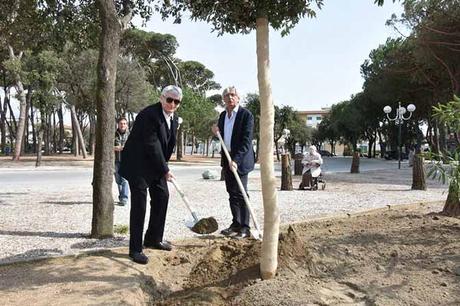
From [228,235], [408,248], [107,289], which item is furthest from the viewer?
[228,235]

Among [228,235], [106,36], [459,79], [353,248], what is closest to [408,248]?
[353,248]

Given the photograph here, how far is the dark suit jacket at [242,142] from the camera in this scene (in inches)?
228

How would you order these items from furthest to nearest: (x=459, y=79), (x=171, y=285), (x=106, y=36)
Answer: (x=459, y=79) → (x=106, y=36) → (x=171, y=285)

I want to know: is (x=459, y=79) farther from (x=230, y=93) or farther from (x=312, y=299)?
(x=312, y=299)

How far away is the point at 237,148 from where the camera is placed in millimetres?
5836

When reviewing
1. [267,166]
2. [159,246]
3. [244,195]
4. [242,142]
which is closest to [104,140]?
[159,246]

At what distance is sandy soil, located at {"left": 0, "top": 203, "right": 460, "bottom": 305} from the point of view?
3834 millimetres

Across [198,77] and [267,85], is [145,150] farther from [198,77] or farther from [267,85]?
[198,77]

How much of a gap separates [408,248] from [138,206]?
2.60m

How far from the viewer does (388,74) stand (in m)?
36.5

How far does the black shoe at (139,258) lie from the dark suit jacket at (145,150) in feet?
2.16

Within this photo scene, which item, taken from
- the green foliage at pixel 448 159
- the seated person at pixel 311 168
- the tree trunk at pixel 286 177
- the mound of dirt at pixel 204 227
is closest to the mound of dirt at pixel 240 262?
the mound of dirt at pixel 204 227

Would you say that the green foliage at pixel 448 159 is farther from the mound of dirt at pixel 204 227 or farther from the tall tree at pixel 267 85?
the mound of dirt at pixel 204 227

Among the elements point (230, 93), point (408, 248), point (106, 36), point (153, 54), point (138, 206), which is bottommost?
point (408, 248)
